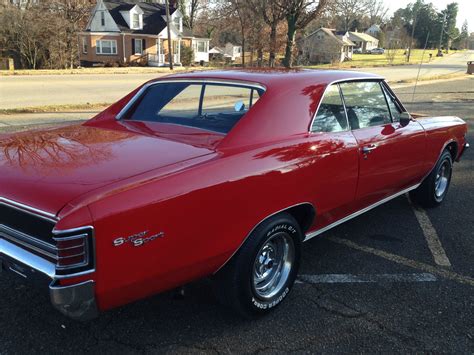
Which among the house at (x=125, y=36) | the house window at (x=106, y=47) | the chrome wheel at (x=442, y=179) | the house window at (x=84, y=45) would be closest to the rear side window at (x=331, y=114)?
the chrome wheel at (x=442, y=179)

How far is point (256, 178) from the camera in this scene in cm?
266

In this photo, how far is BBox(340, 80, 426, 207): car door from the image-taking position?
363 cm

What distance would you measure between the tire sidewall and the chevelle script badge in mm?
682

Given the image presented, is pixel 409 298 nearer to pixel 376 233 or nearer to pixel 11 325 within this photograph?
pixel 376 233

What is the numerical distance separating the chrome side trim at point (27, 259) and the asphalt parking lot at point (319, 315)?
626mm

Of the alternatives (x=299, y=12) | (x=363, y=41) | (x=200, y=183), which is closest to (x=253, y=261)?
(x=200, y=183)

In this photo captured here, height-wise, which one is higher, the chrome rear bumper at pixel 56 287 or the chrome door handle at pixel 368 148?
the chrome door handle at pixel 368 148

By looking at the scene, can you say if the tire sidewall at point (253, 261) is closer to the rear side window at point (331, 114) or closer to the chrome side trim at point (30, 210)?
the rear side window at point (331, 114)

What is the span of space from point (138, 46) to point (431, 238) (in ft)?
152

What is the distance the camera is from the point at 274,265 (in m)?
3.05

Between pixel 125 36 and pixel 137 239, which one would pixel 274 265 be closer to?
pixel 137 239

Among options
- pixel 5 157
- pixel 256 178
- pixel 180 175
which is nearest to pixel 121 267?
pixel 180 175

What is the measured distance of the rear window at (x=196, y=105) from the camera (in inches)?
126

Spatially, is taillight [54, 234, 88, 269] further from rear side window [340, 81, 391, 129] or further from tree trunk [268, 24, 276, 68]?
tree trunk [268, 24, 276, 68]
